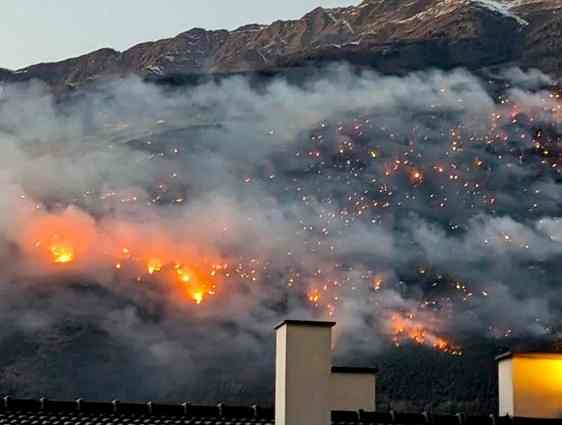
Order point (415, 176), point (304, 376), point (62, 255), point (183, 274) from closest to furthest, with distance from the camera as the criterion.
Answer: point (304, 376)
point (62, 255)
point (183, 274)
point (415, 176)

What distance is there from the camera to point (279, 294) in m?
175

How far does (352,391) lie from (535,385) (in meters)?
3.27

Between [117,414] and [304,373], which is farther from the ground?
[304,373]

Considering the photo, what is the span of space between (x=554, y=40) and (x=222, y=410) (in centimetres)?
18545

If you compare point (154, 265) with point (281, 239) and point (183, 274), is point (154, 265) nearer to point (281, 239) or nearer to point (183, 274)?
point (183, 274)

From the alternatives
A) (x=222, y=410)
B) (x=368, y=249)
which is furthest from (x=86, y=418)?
(x=368, y=249)

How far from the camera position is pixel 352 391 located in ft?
63.9

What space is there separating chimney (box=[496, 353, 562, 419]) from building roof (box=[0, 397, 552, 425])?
2142 millimetres

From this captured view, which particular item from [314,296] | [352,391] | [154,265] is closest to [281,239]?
[314,296]

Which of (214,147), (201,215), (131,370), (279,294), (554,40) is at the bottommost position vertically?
(131,370)

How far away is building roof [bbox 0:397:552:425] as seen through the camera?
1633 centimetres

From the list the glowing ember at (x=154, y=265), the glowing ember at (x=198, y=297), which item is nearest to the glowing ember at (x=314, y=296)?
the glowing ember at (x=198, y=297)

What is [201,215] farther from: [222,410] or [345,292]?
[222,410]

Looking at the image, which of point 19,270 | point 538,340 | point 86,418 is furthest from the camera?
point 19,270
